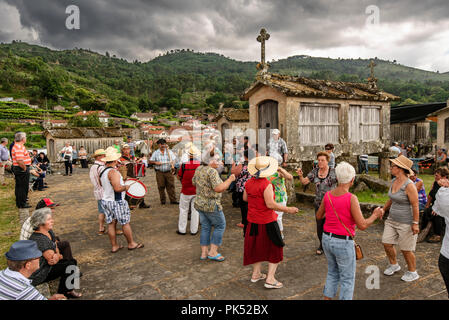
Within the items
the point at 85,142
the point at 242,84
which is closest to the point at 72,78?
the point at 242,84

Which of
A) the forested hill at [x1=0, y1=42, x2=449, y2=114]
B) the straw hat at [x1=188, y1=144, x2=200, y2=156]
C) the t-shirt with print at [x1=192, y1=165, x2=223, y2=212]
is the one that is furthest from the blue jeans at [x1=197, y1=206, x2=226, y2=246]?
the forested hill at [x1=0, y1=42, x2=449, y2=114]

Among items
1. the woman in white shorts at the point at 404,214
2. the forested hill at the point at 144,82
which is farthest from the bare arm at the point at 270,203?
the forested hill at the point at 144,82

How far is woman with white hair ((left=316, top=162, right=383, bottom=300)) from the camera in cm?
331

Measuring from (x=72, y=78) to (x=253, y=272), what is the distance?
145811 mm

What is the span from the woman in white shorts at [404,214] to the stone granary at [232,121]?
53.6ft

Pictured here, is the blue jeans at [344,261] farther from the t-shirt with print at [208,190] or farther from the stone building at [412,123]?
the stone building at [412,123]

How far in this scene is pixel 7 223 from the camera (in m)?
7.41

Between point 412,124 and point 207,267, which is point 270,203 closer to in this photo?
point 207,267

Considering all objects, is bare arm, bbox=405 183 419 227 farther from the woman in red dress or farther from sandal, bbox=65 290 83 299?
sandal, bbox=65 290 83 299

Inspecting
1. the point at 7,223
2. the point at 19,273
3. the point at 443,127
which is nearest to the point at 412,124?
the point at 443,127

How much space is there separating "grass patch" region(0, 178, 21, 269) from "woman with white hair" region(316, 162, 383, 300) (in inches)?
203

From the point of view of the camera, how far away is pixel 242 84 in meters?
116

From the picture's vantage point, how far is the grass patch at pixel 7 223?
5827 mm
